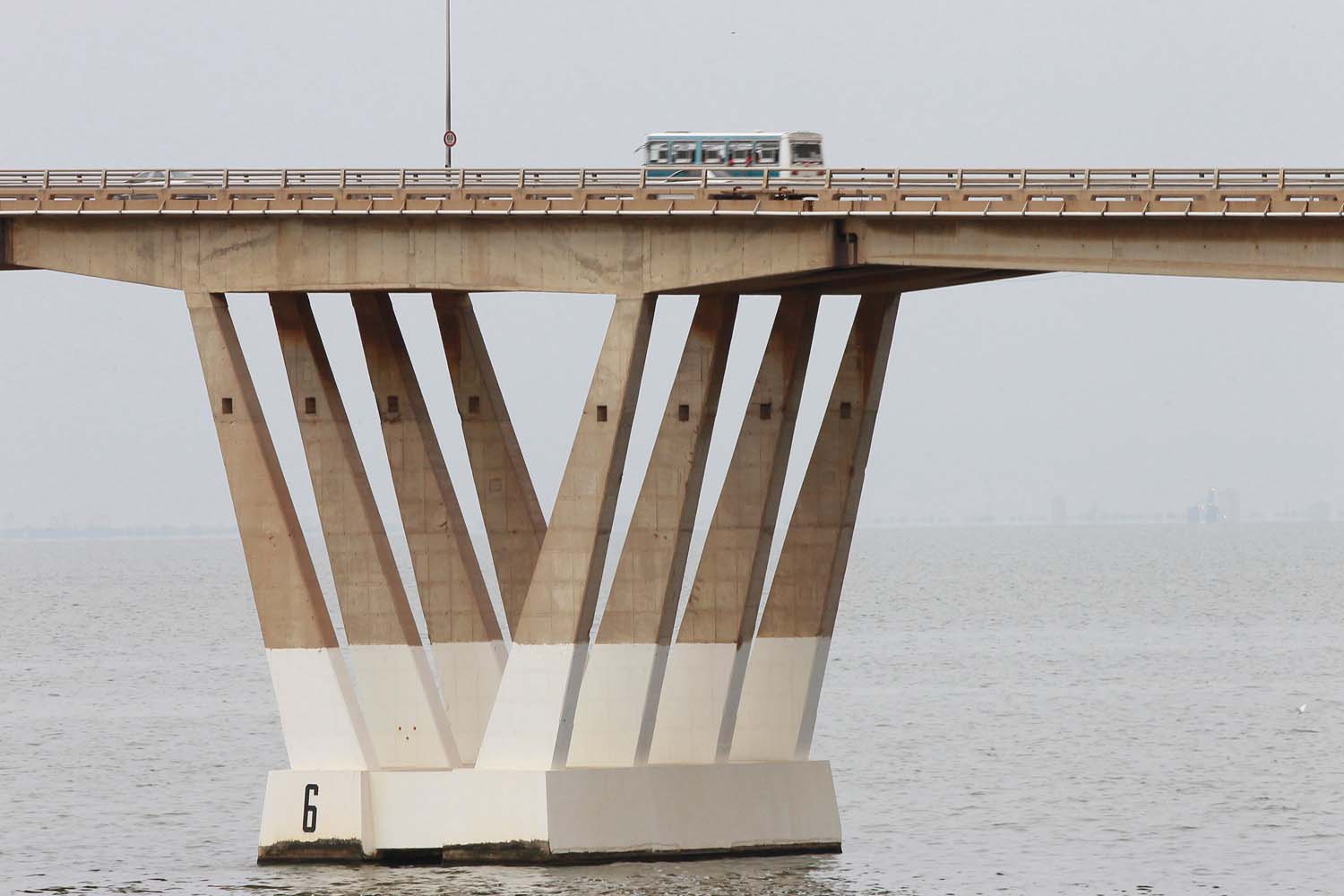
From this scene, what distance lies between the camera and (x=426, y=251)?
64938 millimetres

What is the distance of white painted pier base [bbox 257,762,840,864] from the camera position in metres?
63.5

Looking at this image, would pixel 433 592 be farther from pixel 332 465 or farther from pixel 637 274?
pixel 637 274

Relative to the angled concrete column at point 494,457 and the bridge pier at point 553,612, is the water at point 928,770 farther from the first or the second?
the angled concrete column at point 494,457

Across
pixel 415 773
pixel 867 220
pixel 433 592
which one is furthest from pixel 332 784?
pixel 867 220

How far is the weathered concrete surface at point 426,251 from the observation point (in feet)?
207

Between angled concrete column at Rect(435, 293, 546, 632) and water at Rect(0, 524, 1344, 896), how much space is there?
9786 millimetres

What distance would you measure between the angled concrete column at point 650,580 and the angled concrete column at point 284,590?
555 cm

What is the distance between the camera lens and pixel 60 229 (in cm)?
6712

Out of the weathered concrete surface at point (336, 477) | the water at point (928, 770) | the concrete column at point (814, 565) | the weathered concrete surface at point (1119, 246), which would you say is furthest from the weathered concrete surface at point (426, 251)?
the water at point (928, 770)

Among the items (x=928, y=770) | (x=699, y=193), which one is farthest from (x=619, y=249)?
(x=928, y=770)

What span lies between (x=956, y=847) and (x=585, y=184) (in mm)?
21798

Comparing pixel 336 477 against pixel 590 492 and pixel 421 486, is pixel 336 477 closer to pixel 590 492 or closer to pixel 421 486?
pixel 421 486
